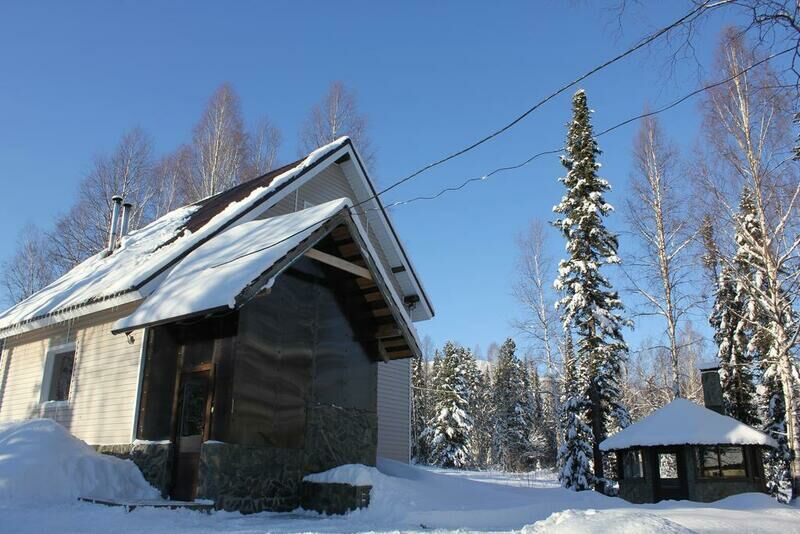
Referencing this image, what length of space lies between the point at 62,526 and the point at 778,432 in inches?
911

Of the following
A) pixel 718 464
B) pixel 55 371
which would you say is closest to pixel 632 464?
pixel 718 464

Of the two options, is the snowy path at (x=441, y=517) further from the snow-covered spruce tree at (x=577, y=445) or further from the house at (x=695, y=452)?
the snow-covered spruce tree at (x=577, y=445)

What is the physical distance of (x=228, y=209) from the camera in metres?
13.8

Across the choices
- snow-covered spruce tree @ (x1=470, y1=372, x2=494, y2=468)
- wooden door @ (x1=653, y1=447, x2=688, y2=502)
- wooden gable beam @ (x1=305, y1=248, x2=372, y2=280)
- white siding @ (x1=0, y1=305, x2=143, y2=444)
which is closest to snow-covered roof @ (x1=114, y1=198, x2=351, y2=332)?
wooden gable beam @ (x1=305, y1=248, x2=372, y2=280)

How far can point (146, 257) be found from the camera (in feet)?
42.5

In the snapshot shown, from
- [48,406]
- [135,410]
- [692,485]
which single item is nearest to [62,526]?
[135,410]

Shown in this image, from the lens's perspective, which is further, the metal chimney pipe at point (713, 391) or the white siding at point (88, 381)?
the metal chimney pipe at point (713, 391)

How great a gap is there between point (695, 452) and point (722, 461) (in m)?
1.05

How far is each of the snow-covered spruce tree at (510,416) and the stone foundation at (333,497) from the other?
40607 millimetres

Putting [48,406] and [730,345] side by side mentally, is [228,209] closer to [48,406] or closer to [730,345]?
[48,406]

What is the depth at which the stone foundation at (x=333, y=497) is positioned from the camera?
30.8 ft

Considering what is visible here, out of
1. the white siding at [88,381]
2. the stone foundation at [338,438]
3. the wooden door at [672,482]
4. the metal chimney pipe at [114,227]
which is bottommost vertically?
the wooden door at [672,482]

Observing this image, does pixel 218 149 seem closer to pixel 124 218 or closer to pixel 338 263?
pixel 124 218

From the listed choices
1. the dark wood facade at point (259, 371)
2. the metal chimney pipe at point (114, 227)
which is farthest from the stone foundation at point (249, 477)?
the metal chimney pipe at point (114, 227)
